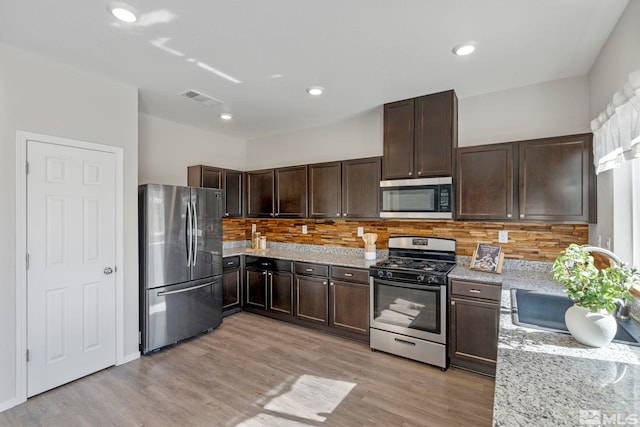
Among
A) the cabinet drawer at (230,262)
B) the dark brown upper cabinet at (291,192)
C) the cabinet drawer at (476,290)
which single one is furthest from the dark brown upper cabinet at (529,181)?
the cabinet drawer at (230,262)

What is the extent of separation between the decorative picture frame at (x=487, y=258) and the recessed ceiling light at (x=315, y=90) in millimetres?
2324

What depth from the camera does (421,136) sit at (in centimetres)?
334

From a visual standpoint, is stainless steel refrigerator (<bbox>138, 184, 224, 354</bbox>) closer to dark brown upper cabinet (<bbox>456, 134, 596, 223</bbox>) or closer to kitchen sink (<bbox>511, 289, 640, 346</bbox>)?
dark brown upper cabinet (<bbox>456, 134, 596, 223</bbox>)

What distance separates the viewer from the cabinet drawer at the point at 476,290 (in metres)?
2.72

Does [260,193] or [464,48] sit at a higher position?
[464,48]

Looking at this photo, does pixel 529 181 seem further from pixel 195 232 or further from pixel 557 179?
pixel 195 232

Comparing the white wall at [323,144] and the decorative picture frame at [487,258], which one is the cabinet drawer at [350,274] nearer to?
the decorative picture frame at [487,258]

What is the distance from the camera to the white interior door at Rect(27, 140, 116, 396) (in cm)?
255

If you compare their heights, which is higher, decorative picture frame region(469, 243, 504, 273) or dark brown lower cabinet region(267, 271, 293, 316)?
decorative picture frame region(469, 243, 504, 273)

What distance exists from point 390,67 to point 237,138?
3.29m

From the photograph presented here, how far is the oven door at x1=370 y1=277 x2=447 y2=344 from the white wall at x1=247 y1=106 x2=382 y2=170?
5.89 feet

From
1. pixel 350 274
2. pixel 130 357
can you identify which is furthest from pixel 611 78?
pixel 130 357

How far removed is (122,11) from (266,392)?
295 centimetres

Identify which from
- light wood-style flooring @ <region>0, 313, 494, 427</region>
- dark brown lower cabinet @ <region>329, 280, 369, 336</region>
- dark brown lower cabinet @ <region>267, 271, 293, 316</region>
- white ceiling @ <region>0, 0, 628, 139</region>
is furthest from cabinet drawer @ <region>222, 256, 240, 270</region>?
white ceiling @ <region>0, 0, 628, 139</region>
